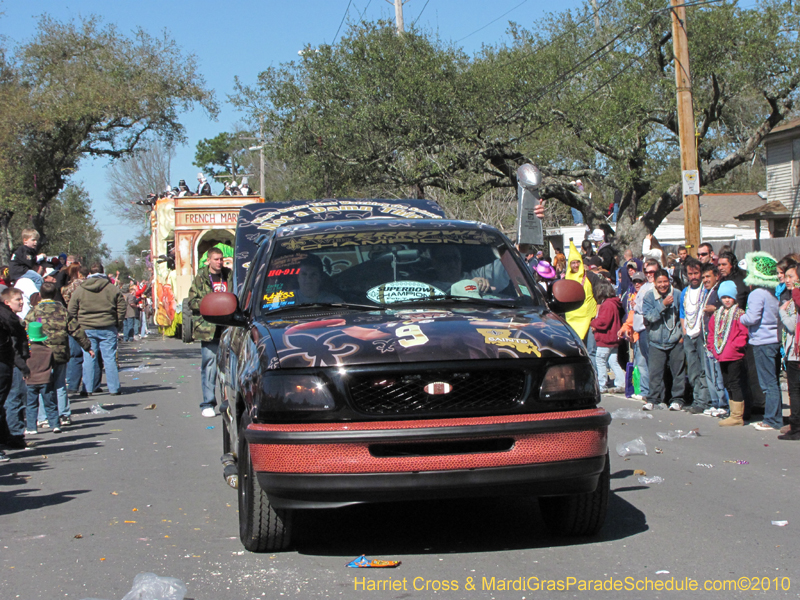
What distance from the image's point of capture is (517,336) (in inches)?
191

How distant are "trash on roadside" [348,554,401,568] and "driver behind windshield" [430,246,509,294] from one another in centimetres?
172

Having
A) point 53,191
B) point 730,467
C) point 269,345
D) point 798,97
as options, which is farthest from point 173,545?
point 798,97

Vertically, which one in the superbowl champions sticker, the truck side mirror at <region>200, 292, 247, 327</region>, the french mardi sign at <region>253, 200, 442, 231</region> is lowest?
the superbowl champions sticker

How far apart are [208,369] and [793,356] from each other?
6.35m

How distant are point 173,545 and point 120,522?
0.84 metres

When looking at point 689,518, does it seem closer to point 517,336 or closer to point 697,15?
point 517,336

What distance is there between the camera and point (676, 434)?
30.5ft

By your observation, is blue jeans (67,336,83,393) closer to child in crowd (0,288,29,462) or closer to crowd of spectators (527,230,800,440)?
child in crowd (0,288,29,462)

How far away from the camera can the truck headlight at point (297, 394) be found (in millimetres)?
4574

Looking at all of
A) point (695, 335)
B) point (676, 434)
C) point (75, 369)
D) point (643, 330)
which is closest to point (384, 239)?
point (676, 434)

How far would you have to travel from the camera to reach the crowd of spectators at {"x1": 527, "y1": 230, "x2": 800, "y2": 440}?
9.47m

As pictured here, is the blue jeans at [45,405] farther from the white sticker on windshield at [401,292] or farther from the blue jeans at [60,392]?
the white sticker on windshield at [401,292]

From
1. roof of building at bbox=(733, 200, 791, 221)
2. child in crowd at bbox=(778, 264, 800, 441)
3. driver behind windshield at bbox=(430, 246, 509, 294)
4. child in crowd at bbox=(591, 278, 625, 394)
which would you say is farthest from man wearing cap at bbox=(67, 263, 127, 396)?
roof of building at bbox=(733, 200, 791, 221)

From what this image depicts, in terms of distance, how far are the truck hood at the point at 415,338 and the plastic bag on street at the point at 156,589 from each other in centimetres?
113
